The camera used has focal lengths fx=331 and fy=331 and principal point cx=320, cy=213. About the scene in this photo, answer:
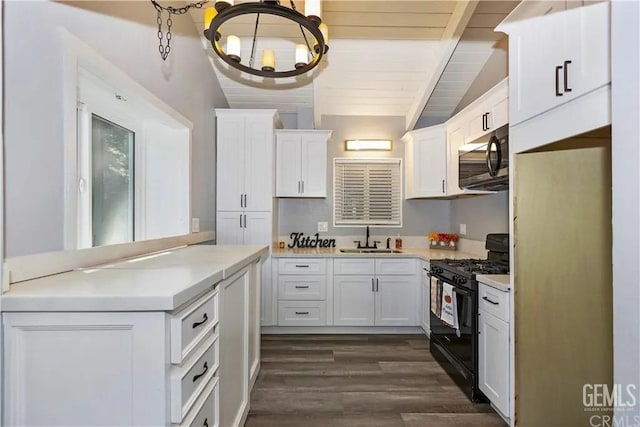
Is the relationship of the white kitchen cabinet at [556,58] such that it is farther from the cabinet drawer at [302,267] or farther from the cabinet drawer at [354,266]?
the cabinet drawer at [302,267]

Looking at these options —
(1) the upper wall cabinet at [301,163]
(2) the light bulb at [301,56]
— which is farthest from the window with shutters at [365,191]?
(2) the light bulb at [301,56]

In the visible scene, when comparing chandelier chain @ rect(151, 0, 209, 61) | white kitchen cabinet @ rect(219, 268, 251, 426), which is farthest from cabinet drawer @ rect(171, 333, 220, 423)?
chandelier chain @ rect(151, 0, 209, 61)

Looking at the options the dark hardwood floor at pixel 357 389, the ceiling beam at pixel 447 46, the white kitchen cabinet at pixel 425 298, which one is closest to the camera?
the dark hardwood floor at pixel 357 389

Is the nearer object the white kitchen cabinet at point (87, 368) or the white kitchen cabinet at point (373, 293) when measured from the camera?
the white kitchen cabinet at point (87, 368)

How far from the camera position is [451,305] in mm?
2555

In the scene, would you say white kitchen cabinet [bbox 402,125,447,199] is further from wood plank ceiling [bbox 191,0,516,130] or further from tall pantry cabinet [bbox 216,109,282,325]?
tall pantry cabinet [bbox 216,109,282,325]

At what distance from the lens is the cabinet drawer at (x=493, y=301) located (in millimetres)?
1963

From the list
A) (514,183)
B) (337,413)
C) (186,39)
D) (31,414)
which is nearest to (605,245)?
(514,183)

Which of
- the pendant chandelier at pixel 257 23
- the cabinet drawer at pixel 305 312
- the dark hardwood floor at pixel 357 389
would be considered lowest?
the dark hardwood floor at pixel 357 389

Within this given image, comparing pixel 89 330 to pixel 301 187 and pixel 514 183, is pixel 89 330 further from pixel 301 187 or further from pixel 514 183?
pixel 301 187

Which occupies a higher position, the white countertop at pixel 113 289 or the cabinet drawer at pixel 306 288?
the white countertop at pixel 113 289

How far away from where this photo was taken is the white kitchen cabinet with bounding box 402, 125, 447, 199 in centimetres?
368

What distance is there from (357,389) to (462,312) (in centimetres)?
97

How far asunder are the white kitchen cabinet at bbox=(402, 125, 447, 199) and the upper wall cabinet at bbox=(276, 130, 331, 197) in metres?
1.05
